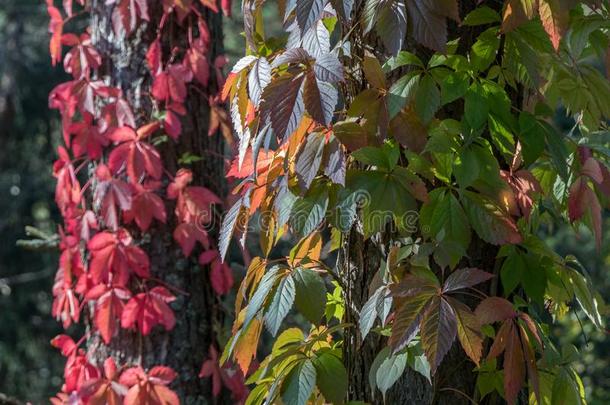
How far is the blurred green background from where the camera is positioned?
8320mm

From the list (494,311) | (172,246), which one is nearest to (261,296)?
(494,311)

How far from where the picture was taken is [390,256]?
4.62 ft

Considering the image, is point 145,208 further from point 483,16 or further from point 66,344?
point 483,16

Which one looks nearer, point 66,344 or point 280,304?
point 280,304

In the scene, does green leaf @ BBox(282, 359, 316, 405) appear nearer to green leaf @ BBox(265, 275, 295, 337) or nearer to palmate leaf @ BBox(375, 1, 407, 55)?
green leaf @ BBox(265, 275, 295, 337)

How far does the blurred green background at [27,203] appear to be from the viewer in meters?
8.32

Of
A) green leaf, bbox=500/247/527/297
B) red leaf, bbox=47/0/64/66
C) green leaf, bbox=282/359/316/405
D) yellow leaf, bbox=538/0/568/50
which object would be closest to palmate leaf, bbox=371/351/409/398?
green leaf, bbox=282/359/316/405

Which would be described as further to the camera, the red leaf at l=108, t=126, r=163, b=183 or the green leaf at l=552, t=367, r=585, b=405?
the red leaf at l=108, t=126, r=163, b=183

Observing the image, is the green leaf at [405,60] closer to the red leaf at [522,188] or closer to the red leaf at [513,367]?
the red leaf at [522,188]

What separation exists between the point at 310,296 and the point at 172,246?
145 centimetres

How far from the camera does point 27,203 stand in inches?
330

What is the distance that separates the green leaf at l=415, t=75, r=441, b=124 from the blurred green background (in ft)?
22.7

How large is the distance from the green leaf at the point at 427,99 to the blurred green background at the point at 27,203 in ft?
22.7

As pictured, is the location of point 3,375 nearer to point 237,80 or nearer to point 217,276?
point 217,276
